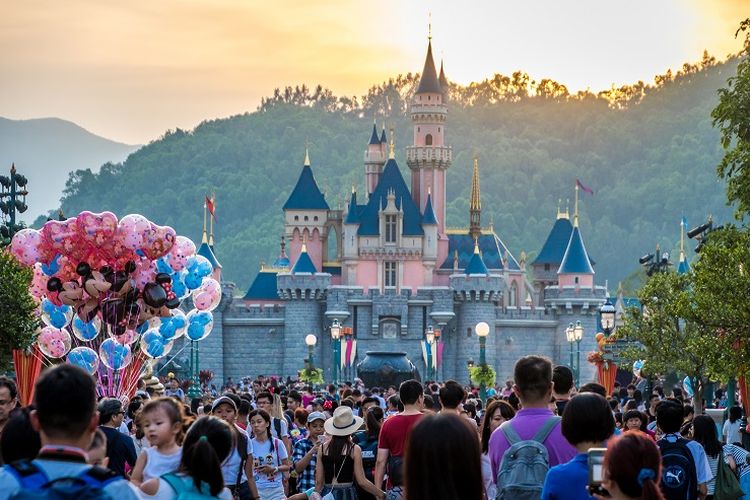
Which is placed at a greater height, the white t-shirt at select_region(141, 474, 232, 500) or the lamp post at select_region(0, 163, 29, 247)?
the lamp post at select_region(0, 163, 29, 247)

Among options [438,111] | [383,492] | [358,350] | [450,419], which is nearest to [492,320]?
[358,350]

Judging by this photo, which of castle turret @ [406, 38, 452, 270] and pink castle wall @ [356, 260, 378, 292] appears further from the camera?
castle turret @ [406, 38, 452, 270]

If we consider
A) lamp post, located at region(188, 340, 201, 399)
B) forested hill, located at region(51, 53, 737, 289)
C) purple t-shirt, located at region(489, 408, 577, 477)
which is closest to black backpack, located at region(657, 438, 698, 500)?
purple t-shirt, located at region(489, 408, 577, 477)

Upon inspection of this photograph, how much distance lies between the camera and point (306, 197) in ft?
240

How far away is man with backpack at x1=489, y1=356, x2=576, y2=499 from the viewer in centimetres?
693

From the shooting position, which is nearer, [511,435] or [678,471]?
[511,435]

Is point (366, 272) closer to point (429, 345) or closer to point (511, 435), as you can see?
point (429, 345)

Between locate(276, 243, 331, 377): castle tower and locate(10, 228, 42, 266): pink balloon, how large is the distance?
44142 mm

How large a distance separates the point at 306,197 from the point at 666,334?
4368 centimetres

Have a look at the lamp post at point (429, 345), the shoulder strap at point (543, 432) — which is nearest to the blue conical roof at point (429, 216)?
the lamp post at point (429, 345)

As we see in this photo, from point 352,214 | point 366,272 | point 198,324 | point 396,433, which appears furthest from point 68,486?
point 352,214

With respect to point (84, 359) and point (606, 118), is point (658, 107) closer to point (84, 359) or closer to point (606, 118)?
point (606, 118)

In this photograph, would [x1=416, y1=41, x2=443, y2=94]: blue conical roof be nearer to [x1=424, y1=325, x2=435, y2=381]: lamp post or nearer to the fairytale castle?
the fairytale castle

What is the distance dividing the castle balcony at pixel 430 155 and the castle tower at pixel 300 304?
319 inches
